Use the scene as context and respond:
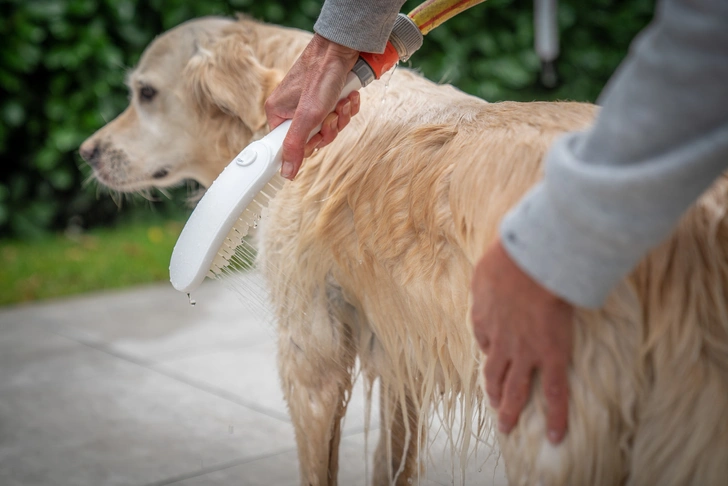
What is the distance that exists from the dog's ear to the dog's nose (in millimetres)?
575

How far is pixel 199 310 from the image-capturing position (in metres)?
4.39

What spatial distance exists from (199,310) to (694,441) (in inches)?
142

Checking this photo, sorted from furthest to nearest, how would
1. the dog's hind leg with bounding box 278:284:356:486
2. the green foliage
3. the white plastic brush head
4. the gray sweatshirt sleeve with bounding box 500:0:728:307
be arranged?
the green foliage
the dog's hind leg with bounding box 278:284:356:486
the white plastic brush head
the gray sweatshirt sleeve with bounding box 500:0:728:307

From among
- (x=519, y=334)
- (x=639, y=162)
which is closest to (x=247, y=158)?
(x=519, y=334)

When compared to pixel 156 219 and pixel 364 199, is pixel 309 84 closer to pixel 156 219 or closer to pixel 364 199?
pixel 364 199

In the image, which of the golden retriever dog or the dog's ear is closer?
the golden retriever dog

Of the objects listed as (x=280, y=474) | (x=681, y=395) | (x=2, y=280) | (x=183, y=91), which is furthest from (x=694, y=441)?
(x=2, y=280)

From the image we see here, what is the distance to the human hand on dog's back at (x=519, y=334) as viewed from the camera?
1.06m

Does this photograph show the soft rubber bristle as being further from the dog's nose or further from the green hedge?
the green hedge

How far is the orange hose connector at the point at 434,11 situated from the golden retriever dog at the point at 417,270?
18 centimetres

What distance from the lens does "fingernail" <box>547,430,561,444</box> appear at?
3.76 feet

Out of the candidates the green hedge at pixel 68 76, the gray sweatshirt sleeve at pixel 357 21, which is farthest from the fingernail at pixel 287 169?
the green hedge at pixel 68 76

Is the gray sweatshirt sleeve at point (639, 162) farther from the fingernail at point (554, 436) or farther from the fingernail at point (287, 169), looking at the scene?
the fingernail at point (287, 169)

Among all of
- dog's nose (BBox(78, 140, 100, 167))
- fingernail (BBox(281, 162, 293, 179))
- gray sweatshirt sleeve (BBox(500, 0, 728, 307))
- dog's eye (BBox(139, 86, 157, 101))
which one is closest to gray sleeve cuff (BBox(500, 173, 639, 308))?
gray sweatshirt sleeve (BBox(500, 0, 728, 307))
